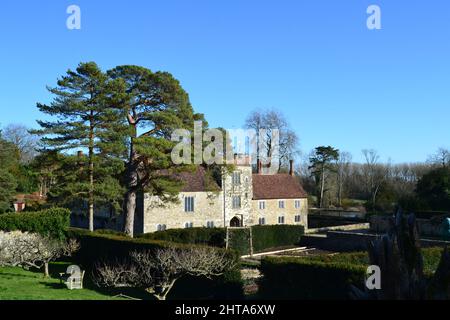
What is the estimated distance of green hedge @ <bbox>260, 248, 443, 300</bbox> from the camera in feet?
52.3

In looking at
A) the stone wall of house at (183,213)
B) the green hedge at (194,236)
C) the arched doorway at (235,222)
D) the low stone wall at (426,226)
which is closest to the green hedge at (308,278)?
the green hedge at (194,236)

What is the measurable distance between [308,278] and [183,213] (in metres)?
24.1

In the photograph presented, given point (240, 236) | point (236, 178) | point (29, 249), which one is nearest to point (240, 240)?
point (240, 236)

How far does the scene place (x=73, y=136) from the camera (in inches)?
1069

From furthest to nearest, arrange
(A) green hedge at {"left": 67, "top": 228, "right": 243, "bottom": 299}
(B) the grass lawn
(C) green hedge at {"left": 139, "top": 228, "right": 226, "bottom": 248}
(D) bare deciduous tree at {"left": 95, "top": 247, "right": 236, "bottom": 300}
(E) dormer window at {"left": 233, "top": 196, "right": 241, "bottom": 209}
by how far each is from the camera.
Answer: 1. (E) dormer window at {"left": 233, "top": 196, "right": 241, "bottom": 209}
2. (C) green hedge at {"left": 139, "top": 228, "right": 226, "bottom": 248}
3. (A) green hedge at {"left": 67, "top": 228, "right": 243, "bottom": 299}
4. (B) the grass lawn
5. (D) bare deciduous tree at {"left": 95, "top": 247, "right": 236, "bottom": 300}

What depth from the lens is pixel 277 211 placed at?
4878 centimetres

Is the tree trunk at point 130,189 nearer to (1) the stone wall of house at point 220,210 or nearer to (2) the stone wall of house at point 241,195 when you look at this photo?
(1) the stone wall of house at point 220,210

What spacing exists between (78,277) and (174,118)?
434 inches

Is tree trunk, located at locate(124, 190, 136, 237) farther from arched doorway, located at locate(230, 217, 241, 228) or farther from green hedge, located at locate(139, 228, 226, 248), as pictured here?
arched doorway, located at locate(230, 217, 241, 228)

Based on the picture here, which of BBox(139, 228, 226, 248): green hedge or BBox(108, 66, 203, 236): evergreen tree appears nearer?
BBox(108, 66, 203, 236): evergreen tree

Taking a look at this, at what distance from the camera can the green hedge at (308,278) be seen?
15.9 metres

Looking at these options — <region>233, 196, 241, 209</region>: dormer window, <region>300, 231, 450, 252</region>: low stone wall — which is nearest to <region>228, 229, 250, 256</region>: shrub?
<region>300, 231, 450, 252</region>: low stone wall

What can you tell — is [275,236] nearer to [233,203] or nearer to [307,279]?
[233,203]

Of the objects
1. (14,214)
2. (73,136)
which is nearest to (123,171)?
(73,136)
